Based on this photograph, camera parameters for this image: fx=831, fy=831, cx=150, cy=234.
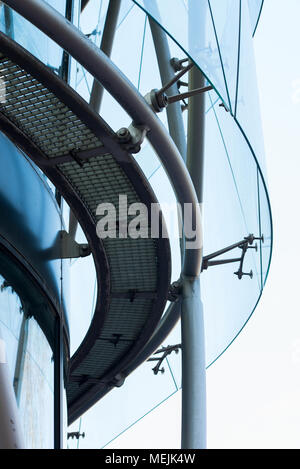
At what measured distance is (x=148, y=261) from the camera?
9.95 meters

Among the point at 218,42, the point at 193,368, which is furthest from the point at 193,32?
the point at 193,368

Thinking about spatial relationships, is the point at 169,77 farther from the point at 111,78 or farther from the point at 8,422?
the point at 8,422

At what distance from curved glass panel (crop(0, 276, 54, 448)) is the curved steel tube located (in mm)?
2010

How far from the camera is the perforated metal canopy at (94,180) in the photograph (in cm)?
745

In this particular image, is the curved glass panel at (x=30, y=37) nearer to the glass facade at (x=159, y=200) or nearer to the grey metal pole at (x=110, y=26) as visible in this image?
the glass facade at (x=159, y=200)

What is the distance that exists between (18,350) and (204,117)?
433cm

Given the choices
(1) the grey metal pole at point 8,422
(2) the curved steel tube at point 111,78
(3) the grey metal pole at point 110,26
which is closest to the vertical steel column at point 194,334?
(2) the curved steel tube at point 111,78

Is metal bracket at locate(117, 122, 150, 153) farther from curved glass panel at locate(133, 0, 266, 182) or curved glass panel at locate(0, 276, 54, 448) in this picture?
curved glass panel at locate(0, 276, 54, 448)

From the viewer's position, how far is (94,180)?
28.5ft

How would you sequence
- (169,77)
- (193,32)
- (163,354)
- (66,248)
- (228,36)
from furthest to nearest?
(163,354)
(169,77)
(66,248)
(228,36)
(193,32)

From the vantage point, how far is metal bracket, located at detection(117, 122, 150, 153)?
311 inches

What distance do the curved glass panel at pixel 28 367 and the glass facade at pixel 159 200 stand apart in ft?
0.04

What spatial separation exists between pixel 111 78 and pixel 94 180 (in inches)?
57.9
